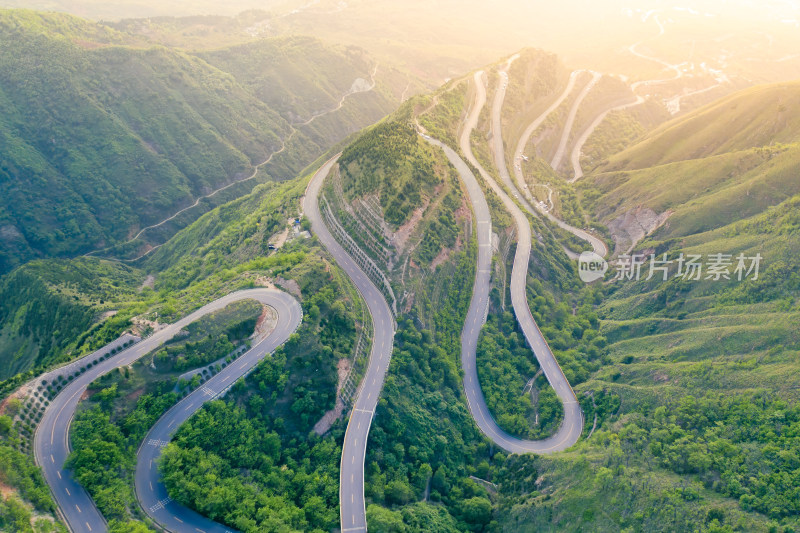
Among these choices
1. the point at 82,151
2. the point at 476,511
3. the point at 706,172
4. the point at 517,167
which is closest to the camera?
the point at 476,511

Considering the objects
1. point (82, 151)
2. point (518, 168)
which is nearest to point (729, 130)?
point (518, 168)

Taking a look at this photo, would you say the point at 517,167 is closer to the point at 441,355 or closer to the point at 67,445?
the point at 441,355

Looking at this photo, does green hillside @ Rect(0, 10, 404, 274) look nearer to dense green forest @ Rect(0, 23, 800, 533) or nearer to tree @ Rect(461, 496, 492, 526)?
dense green forest @ Rect(0, 23, 800, 533)

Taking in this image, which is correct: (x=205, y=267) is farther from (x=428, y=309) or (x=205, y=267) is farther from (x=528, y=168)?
(x=528, y=168)

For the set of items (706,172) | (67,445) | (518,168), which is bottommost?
(67,445)

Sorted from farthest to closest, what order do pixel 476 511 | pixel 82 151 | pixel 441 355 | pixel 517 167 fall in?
pixel 517 167
pixel 82 151
pixel 441 355
pixel 476 511

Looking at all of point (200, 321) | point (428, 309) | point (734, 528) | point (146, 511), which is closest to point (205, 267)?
point (200, 321)
